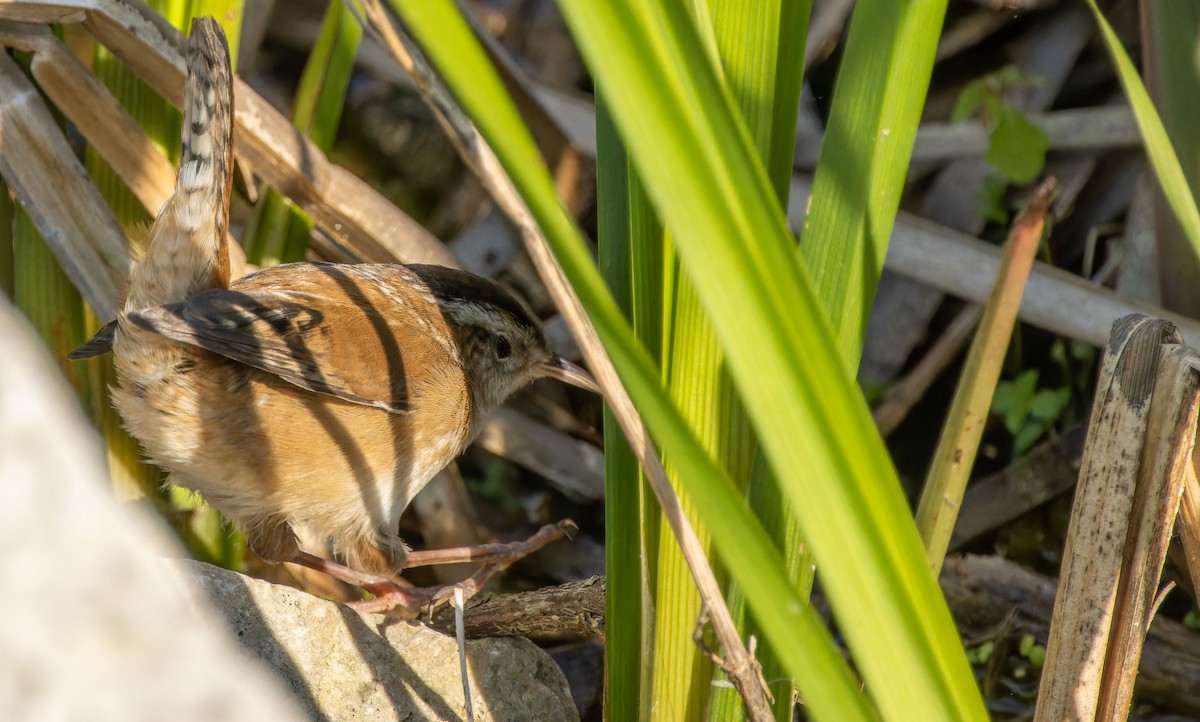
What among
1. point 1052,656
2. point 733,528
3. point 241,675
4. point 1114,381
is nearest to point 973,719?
point 733,528

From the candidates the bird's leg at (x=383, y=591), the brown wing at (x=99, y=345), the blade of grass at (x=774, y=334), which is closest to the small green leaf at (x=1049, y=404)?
the bird's leg at (x=383, y=591)

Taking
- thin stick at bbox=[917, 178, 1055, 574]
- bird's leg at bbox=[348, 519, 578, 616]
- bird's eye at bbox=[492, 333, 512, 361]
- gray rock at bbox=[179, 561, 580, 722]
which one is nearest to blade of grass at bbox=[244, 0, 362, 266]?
bird's eye at bbox=[492, 333, 512, 361]

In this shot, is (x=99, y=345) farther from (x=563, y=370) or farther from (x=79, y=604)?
(x=79, y=604)

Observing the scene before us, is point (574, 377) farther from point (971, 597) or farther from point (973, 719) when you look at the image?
point (973, 719)

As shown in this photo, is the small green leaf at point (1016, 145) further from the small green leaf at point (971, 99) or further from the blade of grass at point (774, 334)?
the blade of grass at point (774, 334)

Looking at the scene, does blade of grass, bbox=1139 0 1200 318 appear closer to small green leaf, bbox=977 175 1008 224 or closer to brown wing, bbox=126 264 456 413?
small green leaf, bbox=977 175 1008 224

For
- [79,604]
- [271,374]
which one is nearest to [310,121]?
[271,374]

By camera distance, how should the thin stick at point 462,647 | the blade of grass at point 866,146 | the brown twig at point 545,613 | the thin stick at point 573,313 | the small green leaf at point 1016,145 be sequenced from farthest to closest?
the small green leaf at point 1016,145
the brown twig at point 545,613
the thin stick at point 462,647
the blade of grass at point 866,146
the thin stick at point 573,313
